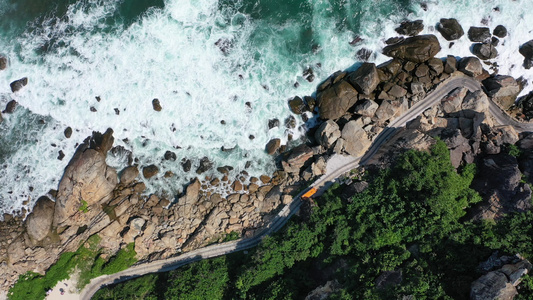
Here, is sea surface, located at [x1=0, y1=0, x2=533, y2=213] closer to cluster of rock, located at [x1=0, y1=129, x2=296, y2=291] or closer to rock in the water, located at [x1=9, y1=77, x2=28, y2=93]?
rock in the water, located at [x1=9, y1=77, x2=28, y2=93]

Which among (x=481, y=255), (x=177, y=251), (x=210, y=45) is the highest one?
(x=210, y=45)

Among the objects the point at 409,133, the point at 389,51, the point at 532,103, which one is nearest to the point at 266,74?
the point at 389,51

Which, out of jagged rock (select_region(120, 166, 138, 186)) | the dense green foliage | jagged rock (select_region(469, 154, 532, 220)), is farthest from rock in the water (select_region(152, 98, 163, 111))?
jagged rock (select_region(469, 154, 532, 220))

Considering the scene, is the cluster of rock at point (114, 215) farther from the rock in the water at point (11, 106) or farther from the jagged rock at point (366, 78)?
the jagged rock at point (366, 78)

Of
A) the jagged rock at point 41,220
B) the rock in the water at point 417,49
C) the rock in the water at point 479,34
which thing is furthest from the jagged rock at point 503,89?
the jagged rock at point 41,220

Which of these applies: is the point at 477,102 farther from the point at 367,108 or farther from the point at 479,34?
the point at 367,108

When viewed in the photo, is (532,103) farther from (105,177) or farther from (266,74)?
(105,177)
